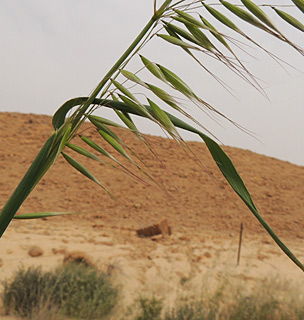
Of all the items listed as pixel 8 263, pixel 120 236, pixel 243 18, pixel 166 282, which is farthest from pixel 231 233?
pixel 243 18

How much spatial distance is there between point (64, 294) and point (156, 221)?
13.9ft

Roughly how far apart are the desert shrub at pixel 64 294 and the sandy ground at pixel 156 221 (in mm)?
367

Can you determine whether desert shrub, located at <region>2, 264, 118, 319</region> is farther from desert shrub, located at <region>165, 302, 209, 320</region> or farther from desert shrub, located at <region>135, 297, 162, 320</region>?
desert shrub, located at <region>165, 302, 209, 320</region>

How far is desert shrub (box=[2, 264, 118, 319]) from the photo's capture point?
326cm

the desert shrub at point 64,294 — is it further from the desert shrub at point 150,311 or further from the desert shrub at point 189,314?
the desert shrub at point 189,314

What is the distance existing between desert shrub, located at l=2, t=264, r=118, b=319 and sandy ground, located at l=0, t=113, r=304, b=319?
0.37 metres

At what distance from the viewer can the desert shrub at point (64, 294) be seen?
326 centimetres

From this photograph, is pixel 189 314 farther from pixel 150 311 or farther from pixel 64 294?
pixel 64 294

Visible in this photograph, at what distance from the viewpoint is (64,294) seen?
3.46 meters

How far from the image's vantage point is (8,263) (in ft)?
14.5

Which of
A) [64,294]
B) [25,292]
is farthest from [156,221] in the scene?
[25,292]

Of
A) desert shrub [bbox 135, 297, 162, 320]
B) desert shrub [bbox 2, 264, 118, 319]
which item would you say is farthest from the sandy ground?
desert shrub [bbox 135, 297, 162, 320]

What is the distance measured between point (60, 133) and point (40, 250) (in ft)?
14.5

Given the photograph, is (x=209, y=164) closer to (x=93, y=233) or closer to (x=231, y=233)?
(x=231, y=233)
